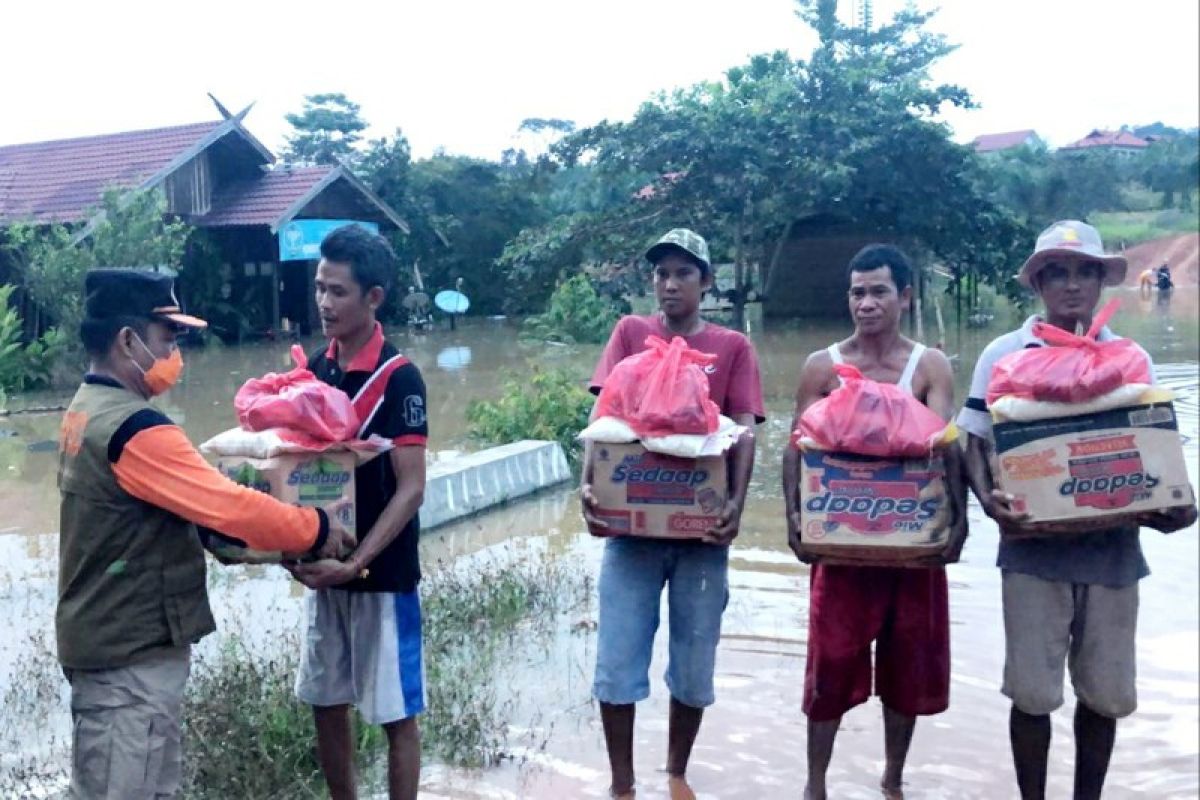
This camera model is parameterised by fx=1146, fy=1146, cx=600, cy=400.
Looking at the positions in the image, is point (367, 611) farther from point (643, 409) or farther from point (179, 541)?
point (643, 409)

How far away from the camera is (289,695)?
3.93 m

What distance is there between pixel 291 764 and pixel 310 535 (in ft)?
3.84

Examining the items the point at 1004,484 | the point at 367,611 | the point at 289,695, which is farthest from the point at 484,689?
the point at 1004,484

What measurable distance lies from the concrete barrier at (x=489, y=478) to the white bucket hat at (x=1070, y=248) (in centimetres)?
471

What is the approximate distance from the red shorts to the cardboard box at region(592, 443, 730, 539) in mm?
409

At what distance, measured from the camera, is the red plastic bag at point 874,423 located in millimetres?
3234

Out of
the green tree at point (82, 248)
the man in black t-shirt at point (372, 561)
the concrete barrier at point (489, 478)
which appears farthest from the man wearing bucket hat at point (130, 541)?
the green tree at point (82, 248)

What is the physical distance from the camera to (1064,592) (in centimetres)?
326

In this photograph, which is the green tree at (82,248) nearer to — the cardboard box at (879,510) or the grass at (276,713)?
the grass at (276,713)

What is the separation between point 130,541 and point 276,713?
123 cm

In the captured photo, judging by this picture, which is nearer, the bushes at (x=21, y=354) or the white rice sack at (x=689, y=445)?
the white rice sack at (x=689, y=445)

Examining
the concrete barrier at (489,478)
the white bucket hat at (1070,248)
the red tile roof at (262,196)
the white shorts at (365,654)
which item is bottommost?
the concrete barrier at (489,478)

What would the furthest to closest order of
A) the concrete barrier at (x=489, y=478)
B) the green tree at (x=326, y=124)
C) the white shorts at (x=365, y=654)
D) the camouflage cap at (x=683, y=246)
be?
the green tree at (x=326, y=124) → the concrete barrier at (x=489, y=478) → the camouflage cap at (x=683, y=246) → the white shorts at (x=365, y=654)

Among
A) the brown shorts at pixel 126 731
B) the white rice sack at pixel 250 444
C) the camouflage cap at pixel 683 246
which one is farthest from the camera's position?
the camouflage cap at pixel 683 246
